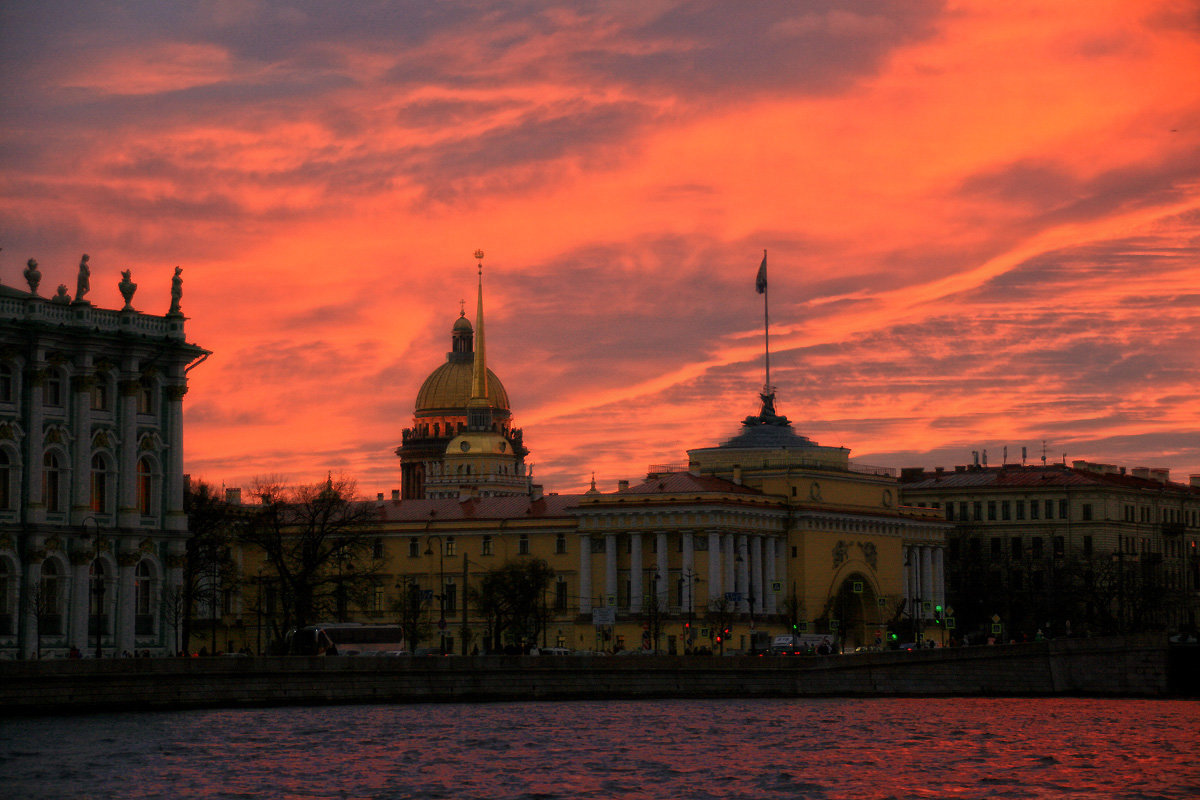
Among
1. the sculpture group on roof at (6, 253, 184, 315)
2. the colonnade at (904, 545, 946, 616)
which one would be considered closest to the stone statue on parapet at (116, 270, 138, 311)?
the sculpture group on roof at (6, 253, 184, 315)

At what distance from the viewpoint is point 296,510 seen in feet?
361

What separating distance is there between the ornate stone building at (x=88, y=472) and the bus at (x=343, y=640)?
11.1m

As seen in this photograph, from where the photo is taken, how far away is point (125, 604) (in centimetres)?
8444

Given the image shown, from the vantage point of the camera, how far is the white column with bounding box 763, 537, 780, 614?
134375 mm

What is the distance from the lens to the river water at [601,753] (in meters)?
52.5

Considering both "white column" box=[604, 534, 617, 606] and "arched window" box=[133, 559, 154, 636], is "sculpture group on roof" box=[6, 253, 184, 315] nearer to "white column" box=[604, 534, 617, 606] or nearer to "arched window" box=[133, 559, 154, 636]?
"arched window" box=[133, 559, 154, 636]

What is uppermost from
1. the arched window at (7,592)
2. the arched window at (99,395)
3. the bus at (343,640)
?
the arched window at (99,395)

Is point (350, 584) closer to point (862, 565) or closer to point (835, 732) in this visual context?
point (862, 565)

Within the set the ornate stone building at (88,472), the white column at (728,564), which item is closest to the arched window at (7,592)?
the ornate stone building at (88,472)

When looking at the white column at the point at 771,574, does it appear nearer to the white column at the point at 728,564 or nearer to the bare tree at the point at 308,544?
the white column at the point at 728,564

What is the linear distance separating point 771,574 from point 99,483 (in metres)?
59.1

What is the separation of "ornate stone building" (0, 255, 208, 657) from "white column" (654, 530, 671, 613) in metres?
47.6

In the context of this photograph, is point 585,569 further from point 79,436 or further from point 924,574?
point 79,436

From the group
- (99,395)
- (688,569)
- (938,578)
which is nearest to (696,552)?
(688,569)
